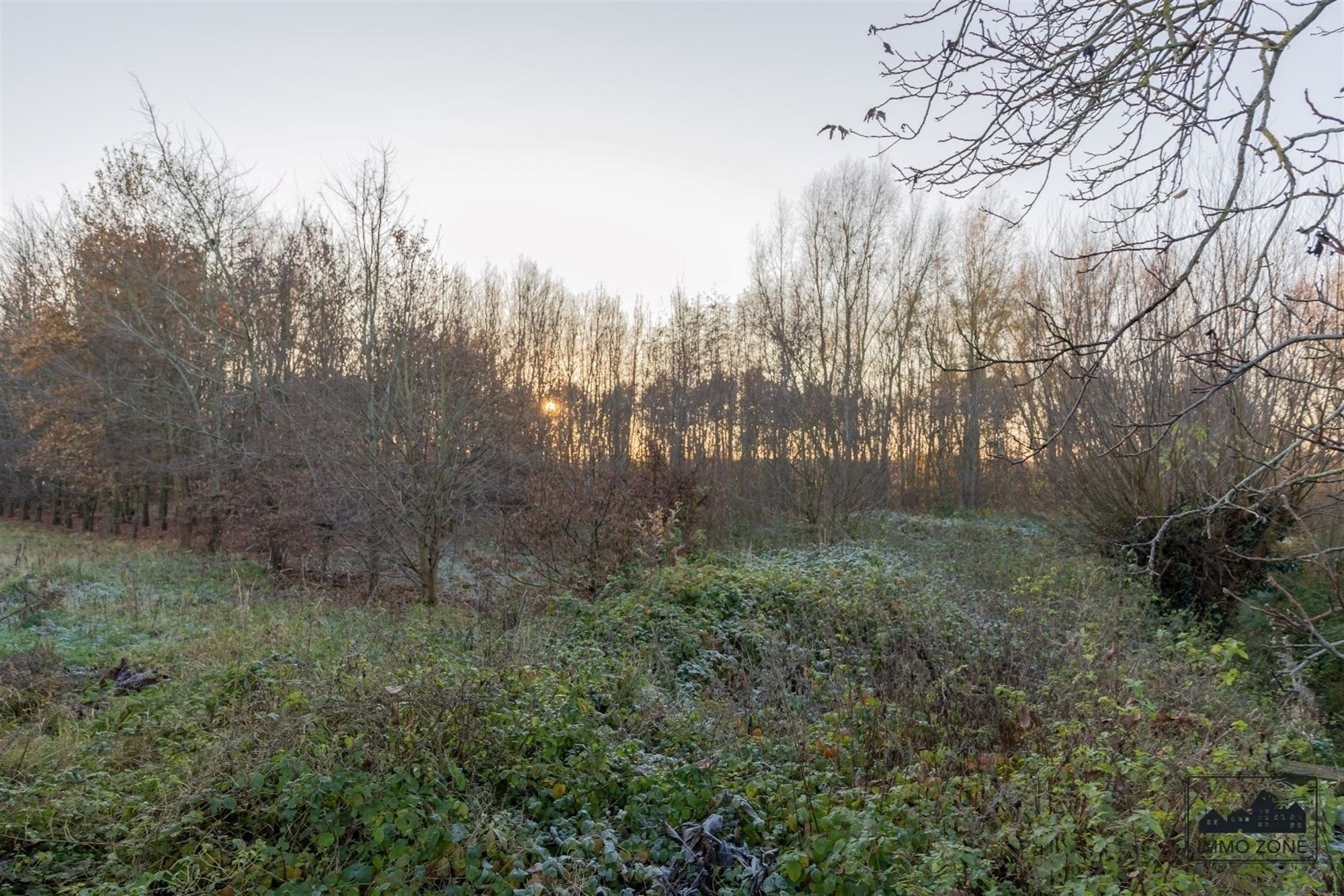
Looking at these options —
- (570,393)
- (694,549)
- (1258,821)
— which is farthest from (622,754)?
(570,393)

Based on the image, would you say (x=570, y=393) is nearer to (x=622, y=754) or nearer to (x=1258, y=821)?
(x=622, y=754)

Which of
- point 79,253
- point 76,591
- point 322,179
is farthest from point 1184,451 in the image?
point 79,253

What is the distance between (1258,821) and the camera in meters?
3.13

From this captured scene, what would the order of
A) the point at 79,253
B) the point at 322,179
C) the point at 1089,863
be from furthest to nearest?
the point at 79,253
the point at 322,179
the point at 1089,863

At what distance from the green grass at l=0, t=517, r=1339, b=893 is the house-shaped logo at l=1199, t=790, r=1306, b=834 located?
0.39 ft

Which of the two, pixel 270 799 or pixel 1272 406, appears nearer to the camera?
pixel 270 799

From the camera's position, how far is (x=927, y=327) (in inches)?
885

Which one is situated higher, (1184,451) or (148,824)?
(1184,451)

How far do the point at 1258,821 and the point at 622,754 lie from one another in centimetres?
307

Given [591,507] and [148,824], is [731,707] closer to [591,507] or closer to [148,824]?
[148,824]

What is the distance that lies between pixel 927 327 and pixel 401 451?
17.1 meters

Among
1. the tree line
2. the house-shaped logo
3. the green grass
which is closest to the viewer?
the house-shaped logo

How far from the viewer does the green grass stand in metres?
3.19

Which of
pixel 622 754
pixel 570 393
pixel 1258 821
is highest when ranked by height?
pixel 570 393
